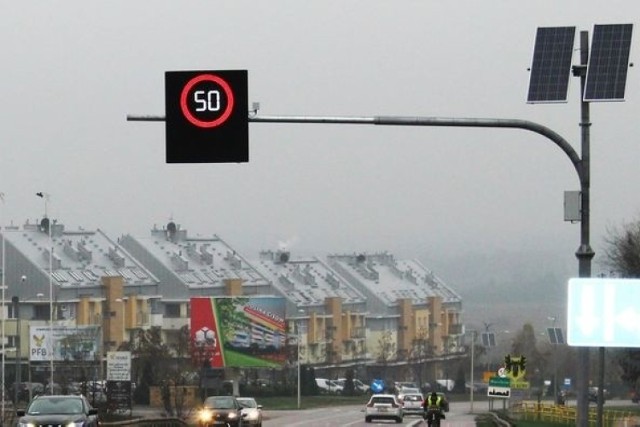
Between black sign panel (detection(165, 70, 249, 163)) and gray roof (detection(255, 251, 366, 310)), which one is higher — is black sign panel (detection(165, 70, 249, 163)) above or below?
above

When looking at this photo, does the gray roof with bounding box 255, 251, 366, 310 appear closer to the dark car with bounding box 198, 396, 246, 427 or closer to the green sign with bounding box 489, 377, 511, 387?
the green sign with bounding box 489, 377, 511, 387

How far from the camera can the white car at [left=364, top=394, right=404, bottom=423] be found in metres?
73.4

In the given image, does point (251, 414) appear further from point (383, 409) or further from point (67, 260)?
point (67, 260)

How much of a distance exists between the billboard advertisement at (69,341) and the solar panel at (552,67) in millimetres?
64102

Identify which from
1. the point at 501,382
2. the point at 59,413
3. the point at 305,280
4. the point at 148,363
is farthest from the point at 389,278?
the point at 59,413

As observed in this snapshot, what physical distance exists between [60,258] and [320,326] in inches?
1576

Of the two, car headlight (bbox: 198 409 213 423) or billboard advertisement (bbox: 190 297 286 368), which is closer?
car headlight (bbox: 198 409 213 423)

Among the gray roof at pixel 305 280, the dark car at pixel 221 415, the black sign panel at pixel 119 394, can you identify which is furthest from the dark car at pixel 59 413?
the gray roof at pixel 305 280

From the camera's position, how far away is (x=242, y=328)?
117 meters

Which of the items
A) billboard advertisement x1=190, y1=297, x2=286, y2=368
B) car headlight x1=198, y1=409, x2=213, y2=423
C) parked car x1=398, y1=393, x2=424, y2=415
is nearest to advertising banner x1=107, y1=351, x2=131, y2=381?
car headlight x1=198, y1=409, x2=213, y2=423

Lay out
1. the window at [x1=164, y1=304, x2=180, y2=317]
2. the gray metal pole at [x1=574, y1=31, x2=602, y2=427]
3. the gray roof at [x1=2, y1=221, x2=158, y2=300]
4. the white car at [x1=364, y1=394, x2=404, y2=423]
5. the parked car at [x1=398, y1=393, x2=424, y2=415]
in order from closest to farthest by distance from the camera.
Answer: the gray metal pole at [x1=574, y1=31, x2=602, y2=427] → the white car at [x1=364, y1=394, x2=404, y2=423] → the parked car at [x1=398, y1=393, x2=424, y2=415] → the gray roof at [x1=2, y1=221, x2=158, y2=300] → the window at [x1=164, y1=304, x2=180, y2=317]

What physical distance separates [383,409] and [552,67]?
48.3m

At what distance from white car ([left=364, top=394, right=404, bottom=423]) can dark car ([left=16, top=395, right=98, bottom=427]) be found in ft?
117

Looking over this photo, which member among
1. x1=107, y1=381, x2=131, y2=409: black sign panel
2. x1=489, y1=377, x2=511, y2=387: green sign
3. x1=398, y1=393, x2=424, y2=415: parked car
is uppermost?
x1=489, y1=377, x2=511, y2=387: green sign
